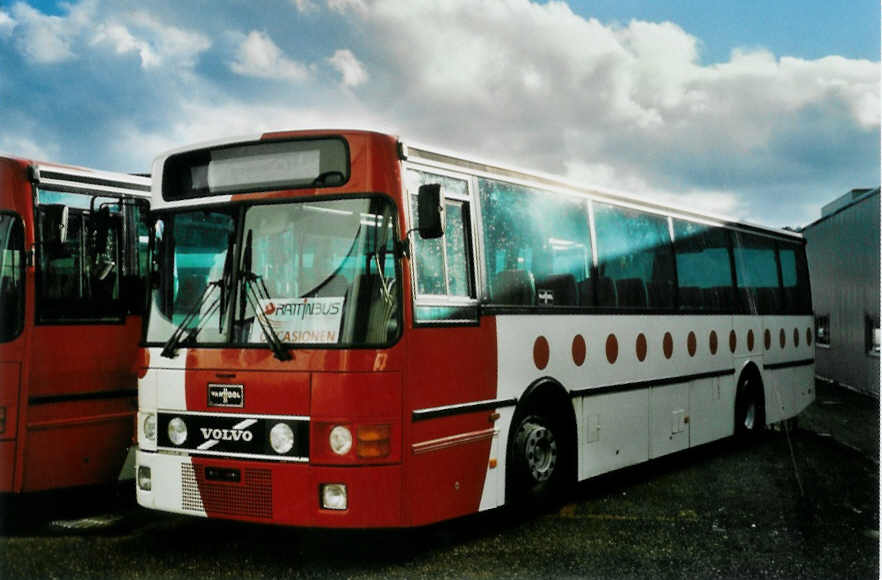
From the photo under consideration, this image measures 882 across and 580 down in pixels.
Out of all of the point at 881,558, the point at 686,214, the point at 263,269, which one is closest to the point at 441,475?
the point at 263,269

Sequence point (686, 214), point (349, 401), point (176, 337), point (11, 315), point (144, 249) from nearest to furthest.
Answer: point (349, 401) < point (176, 337) < point (11, 315) < point (144, 249) < point (686, 214)

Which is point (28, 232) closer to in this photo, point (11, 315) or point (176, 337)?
point (11, 315)

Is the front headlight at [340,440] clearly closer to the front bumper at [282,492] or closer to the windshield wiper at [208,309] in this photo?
the front bumper at [282,492]

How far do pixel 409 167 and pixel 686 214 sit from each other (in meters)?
5.73

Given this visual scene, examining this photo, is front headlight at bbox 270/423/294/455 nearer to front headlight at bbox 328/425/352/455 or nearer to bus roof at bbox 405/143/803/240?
front headlight at bbox 328/425/352/455

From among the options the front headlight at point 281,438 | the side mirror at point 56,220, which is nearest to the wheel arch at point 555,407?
the front headlight at point 281,438

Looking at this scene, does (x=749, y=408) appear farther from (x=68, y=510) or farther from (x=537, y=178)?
(x=68, y=510)

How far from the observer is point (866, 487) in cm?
933

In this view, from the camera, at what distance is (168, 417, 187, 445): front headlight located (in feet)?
20.8

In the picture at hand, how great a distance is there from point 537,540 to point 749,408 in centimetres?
A: 643

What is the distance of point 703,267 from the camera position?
1131 centimetres

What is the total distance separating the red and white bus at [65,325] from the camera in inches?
286

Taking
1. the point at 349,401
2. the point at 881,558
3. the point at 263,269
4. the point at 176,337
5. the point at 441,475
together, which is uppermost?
the point at 263,269

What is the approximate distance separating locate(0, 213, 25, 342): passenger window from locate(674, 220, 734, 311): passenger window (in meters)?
6.80
